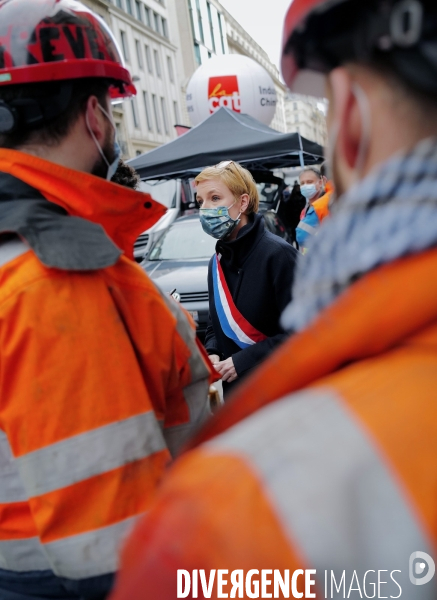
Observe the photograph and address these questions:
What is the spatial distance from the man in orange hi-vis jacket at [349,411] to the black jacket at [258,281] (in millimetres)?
2156

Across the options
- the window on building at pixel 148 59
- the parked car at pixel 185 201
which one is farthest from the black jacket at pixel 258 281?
the window on building at pixel 148 59

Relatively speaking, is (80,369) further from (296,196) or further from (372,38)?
(296,196)

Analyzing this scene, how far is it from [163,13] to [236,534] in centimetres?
5481

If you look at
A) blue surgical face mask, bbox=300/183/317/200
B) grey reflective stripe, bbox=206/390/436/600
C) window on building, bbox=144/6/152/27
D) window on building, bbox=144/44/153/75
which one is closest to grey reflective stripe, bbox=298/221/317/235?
blue surgical face mask, bbox=300/183/317/200

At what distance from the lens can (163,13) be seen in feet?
163

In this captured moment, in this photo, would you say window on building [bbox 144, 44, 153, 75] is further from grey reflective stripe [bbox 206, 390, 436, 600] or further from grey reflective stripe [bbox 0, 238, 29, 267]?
grey reflective stripe [bbox 206, 390, 436, 600]

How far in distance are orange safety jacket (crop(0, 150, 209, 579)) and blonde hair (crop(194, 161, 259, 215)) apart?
2109 mm

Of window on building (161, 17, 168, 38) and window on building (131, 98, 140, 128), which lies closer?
window on building (131, 98, 140, 128)

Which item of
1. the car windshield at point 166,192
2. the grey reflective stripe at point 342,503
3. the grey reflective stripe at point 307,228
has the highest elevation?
the grey reflective stripe at point 342,503

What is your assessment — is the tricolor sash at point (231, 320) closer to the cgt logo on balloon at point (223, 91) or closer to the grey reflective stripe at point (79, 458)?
the grey reflective stripe at point (79, 458)

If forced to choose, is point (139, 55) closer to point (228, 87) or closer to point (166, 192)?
point (228, 87)

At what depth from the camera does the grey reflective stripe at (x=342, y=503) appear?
575 mm

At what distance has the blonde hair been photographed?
132 inches

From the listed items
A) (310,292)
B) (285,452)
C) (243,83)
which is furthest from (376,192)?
(243,83)
